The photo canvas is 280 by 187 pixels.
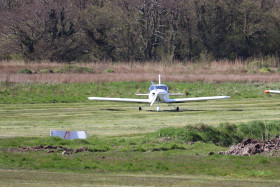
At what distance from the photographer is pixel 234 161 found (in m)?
13.2

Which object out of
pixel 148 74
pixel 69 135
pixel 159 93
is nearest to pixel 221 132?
pixel 69 135

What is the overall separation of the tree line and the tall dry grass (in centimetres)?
1367

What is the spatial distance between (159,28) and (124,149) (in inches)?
2143

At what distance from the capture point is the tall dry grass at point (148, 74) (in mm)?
38562

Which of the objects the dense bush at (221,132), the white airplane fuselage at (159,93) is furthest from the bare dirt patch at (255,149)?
the white airplane fuselage at (159,93)

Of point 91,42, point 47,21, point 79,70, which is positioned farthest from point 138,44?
point 79,70

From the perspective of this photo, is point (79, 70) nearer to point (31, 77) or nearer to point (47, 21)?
point (31, 77)

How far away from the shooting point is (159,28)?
67875 millimetres

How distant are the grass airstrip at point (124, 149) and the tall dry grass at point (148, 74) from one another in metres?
8.49

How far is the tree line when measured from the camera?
63.7 metres

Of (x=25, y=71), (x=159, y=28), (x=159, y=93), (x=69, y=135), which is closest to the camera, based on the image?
(x=69, y=135)

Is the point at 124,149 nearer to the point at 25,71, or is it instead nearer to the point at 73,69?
the point at 25,71

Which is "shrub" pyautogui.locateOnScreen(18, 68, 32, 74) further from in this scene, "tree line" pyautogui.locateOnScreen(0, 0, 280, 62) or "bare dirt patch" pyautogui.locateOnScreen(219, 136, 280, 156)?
"bare dirt patch" pyautogui.locateOnScreen(219, 136, 280, 156)

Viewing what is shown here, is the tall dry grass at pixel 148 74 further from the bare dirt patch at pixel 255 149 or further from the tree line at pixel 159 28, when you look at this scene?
the bare dirt patch at pixel 255 149
